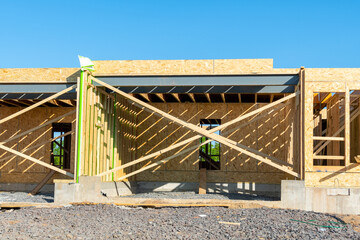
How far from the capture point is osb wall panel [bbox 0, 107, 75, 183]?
19.7 m

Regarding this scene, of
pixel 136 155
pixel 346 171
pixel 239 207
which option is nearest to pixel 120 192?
A: pixel 136 155

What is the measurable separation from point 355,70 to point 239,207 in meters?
5.84

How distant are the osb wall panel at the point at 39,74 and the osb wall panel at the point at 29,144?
13.3 feet

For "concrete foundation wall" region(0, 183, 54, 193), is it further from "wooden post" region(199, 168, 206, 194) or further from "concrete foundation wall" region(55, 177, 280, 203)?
"wooden post" region(199, 168, 206, 194)

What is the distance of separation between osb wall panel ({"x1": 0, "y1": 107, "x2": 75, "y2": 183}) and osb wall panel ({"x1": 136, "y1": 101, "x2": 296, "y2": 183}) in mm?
3700

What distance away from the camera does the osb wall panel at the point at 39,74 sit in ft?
49.8

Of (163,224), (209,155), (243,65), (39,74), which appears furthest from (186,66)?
(209,155)

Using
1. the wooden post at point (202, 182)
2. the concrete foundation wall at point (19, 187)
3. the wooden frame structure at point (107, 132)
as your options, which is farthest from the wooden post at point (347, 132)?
the concrete foundation wall at point (19, 187)

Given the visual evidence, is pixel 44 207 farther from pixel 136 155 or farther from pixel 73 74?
pixel 136 155

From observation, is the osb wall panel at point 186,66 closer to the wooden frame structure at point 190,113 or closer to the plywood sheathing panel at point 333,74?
the wooden frame structure at point 190,113

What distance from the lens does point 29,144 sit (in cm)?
1989

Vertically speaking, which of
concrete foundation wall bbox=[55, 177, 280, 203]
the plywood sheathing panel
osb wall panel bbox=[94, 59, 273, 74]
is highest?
osb wall panel bbox=[94, 59, 273, 74]

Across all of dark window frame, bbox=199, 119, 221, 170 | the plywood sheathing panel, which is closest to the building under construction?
the plywood sheathing panel

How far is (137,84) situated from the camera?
1485cm
